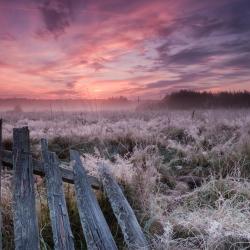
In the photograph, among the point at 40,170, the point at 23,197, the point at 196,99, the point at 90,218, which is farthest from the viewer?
the point at 196,99

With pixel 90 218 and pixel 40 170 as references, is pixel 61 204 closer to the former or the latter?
pixel 90 218

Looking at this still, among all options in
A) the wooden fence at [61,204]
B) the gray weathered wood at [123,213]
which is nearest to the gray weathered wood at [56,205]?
the wooden fence at [61,204]

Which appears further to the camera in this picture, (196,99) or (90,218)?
(196,99)

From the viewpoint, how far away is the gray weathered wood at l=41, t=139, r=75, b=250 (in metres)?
2.98

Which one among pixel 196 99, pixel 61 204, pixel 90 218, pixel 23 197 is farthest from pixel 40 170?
pixel 196 99

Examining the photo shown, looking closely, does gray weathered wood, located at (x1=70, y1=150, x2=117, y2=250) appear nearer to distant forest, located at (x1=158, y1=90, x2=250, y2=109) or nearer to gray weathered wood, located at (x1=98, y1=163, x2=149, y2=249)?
gray weathered wood, located at (x1=98, y1=163, x2=149, y2=249)

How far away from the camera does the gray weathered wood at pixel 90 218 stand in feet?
10.00

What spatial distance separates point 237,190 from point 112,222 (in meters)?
1.84

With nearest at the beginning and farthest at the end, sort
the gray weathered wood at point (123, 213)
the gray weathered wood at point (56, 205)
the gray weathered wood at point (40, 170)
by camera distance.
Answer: the gray weathered wood at point (56, 205)
the gray weathered wood at point (123, 213)
the gray weathered wood at point (40, 170)

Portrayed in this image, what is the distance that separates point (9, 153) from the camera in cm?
395

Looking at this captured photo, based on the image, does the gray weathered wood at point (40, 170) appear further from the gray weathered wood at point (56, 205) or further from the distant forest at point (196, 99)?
the distant forest at point (196, 99)

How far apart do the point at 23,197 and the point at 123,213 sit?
0.87 metres

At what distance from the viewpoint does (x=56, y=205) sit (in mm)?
3344

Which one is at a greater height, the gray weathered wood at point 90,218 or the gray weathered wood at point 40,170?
the gray weathered wood at point 40,170
